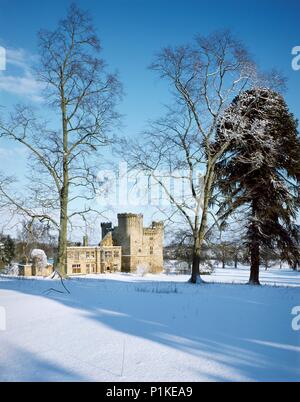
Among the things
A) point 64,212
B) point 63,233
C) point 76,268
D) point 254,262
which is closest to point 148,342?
point 63,233

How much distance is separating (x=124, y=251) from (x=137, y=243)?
294 centimetres

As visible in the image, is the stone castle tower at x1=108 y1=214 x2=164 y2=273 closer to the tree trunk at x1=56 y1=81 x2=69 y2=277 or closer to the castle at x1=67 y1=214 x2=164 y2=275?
the castle at x1=67 y1=214 x2=164 y2=275

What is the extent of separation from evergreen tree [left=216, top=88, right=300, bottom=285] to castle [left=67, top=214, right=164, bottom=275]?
42478 millimetres

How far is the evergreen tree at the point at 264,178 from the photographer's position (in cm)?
1639

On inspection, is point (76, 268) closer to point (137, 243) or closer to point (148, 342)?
point (137, 243)

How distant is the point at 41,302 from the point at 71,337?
3609 millimetres

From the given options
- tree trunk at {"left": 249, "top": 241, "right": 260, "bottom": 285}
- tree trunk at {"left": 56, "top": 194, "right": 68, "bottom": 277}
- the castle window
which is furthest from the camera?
the castle window

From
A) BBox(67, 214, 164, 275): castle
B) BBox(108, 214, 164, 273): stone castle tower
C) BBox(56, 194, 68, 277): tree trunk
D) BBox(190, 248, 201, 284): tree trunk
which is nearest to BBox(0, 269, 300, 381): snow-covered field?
BBox(56, 194, 68, 277): tree trunk

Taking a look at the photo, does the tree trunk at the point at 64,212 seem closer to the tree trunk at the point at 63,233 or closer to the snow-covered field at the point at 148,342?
the tree trunk at the point at 63,233

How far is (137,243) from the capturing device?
6344 cm

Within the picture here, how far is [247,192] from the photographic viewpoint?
16.5m

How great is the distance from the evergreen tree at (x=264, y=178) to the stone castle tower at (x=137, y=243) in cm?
4465

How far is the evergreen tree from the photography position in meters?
16.4

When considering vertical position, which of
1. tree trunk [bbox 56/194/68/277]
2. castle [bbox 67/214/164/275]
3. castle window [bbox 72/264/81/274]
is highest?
tree trunk [bbox 56/194/68/277]
